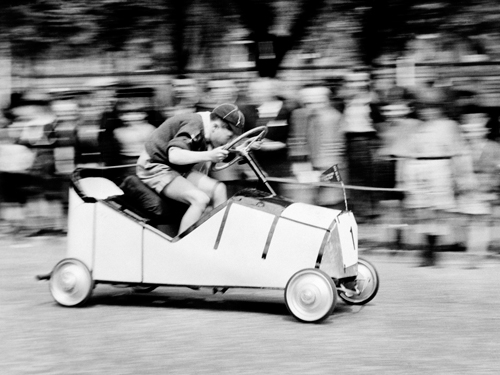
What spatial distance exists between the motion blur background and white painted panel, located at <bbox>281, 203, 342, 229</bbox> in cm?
293

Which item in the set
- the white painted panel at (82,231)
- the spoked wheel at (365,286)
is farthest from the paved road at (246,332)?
the white painted panel at (82,231)

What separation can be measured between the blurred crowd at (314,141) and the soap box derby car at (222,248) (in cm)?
246

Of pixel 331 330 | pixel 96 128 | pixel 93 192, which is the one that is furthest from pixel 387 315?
pixel 96 128

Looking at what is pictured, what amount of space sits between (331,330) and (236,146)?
65.7 inches

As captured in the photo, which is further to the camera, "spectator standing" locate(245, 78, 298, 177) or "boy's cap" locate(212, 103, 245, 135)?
"spectator standing" locate(245, 78, 298, 177)

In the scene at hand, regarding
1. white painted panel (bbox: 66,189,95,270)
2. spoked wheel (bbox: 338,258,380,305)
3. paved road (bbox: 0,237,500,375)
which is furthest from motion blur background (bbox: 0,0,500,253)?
white painted panel (bbox: 66,189,95,270)

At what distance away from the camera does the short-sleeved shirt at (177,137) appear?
7.85m

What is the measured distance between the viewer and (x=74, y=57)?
510 inches

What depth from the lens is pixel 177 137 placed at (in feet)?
25.8

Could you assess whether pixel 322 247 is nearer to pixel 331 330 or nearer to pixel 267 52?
pixel 331 330

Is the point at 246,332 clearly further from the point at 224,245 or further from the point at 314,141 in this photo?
the point at 314,141

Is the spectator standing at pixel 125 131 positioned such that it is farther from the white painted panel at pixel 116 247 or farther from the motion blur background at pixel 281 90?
the white painted panel at pixel 116 247

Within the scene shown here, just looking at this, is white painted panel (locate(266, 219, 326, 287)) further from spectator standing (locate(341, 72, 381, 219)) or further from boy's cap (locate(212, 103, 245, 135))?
spectator standing (locate(341, 72, 381, 219))

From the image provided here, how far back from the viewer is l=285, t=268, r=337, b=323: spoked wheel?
718 cm
